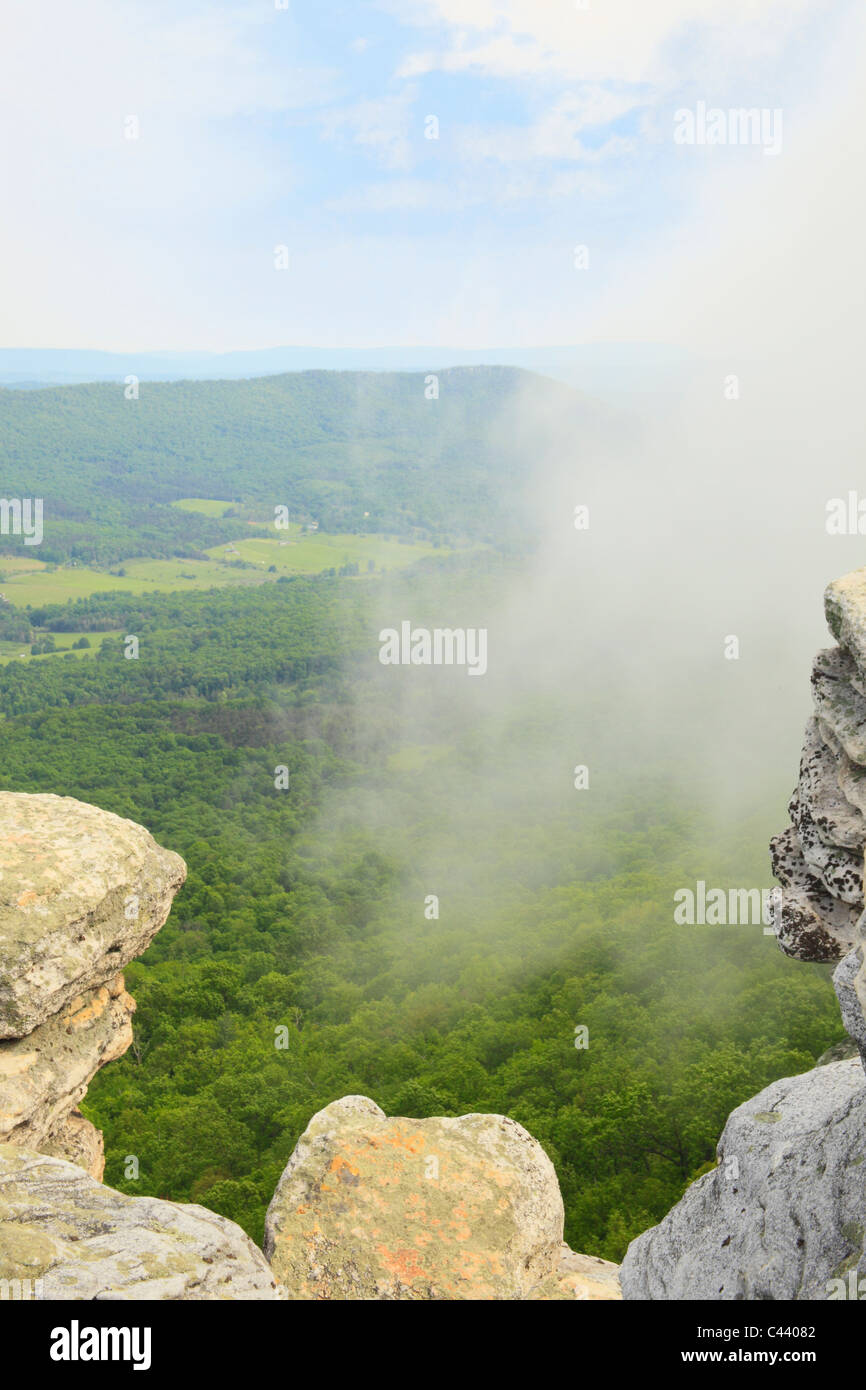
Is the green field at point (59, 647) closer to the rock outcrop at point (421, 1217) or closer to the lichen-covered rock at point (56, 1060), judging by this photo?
the lichen-covered rock at point (56, 1060)

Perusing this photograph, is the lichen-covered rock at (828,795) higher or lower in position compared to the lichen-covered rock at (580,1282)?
higher

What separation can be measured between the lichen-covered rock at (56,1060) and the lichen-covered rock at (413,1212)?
140 inches

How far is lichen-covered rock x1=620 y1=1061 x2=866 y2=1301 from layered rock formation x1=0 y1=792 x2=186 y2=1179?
8.89 m

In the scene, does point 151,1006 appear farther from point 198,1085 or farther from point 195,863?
point 195,863

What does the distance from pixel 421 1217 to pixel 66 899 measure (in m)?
7.12

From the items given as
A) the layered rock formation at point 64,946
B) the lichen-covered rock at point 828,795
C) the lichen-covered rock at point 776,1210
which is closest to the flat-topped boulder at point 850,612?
the lichen-covered rock at point 828,795

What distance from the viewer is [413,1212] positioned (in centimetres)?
1415

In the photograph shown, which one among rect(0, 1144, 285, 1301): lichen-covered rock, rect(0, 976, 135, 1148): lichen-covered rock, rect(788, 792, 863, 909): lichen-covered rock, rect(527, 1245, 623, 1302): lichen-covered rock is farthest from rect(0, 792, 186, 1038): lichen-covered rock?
rect(788, 792, 863, 909): lichen-covered rock

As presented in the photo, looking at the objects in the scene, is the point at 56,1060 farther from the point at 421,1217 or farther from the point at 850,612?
the point at 850,612

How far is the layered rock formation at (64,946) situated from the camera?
44.1 ft

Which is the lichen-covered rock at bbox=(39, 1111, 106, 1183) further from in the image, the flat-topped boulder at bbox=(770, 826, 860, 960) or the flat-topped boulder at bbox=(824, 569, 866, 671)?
the flat-topped boulder at bbox=(824, 569, 866, 671)

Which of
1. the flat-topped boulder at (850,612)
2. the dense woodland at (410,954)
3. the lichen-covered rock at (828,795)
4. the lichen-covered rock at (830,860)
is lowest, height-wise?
the dense woodland at (410,954)

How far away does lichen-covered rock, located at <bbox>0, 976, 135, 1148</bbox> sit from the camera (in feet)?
44.2

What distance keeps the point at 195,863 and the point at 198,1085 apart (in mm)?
35070
